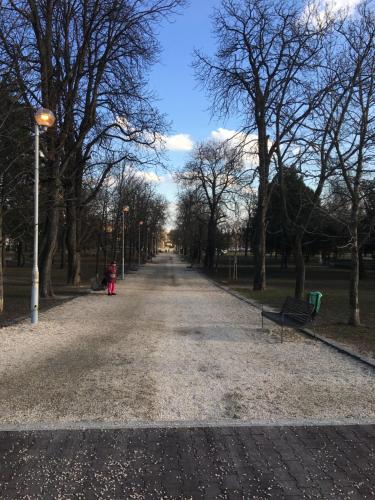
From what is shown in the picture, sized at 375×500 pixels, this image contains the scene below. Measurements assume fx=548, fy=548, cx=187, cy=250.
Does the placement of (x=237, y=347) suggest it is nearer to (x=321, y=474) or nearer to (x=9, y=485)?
(x=321, y=474)

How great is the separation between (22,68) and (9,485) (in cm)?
1291

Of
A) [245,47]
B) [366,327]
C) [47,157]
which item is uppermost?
[245,47]

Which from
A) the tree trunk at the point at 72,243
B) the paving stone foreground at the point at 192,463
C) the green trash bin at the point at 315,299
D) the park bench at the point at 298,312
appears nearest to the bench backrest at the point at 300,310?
the park bench at the point at 298,312

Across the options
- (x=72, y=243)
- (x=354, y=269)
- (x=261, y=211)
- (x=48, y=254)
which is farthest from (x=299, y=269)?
(x=72, y=243)

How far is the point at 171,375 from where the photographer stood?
26.3ft

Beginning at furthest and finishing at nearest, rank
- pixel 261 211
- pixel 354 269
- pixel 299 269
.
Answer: pixel 261 211, pixel 299 269, pixel 354 269

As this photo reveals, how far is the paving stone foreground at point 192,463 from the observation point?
13.7 feet

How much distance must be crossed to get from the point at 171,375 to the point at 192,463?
336cm

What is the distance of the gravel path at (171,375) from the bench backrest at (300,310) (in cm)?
45

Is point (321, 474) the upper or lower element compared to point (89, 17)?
lower

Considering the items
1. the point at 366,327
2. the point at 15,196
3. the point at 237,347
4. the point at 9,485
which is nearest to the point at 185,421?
the point at 9,485

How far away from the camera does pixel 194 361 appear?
9.05 metres

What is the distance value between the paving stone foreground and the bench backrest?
6.33 m

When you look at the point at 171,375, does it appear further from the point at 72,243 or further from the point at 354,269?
the point at 72,243
